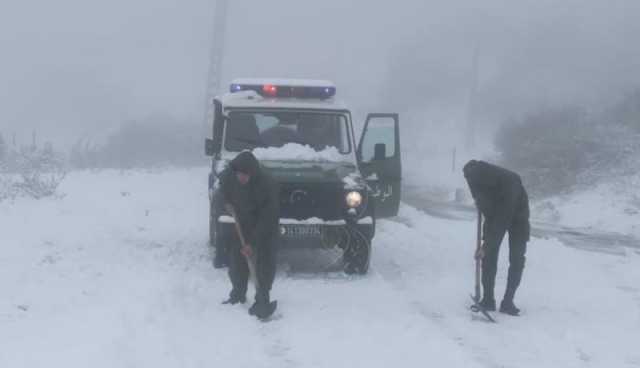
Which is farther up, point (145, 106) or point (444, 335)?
point (444, 335)

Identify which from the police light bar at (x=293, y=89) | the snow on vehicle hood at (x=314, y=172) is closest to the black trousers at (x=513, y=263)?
the snow on vehicle hood at (x=314, y=172)

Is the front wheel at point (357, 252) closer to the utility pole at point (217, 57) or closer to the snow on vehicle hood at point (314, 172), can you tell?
the snow on vehicle hood at point (314, 172)

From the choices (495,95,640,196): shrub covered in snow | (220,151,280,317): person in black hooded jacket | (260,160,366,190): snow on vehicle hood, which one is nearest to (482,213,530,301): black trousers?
(260,160,366,190): snow on vehicle hood

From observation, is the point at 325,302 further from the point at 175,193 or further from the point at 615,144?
the point at 615,144

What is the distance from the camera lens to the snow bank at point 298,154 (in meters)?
9.88

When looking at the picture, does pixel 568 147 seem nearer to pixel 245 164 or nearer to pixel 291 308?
pixel 291 308

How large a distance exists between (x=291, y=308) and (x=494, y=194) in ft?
8.04

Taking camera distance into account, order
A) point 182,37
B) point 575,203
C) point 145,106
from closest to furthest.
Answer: point 575,203 < point 145,106 < point 182,37

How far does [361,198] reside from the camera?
912cm

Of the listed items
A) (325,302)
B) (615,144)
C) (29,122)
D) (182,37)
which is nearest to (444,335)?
(325,302)

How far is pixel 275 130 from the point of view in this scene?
1019 centimetres

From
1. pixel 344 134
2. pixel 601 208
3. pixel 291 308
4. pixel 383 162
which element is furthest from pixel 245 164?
pixel 601 208

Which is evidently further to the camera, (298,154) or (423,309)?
(298,154)

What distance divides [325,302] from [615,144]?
2059 cm
